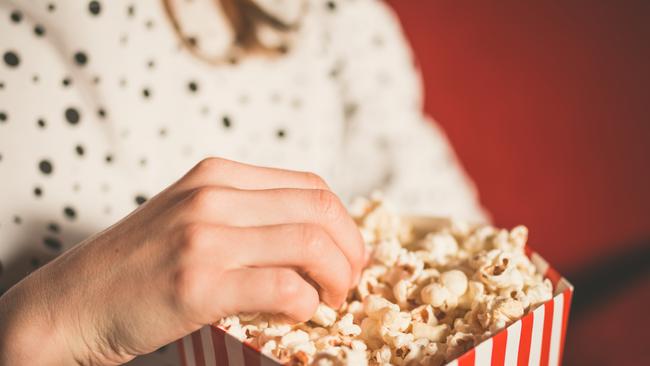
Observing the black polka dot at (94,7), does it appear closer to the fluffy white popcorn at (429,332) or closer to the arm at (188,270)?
the arm at (188,270)

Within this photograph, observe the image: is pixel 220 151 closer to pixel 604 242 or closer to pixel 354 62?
pixel 354 62

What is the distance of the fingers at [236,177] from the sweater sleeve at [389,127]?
1.73 ft

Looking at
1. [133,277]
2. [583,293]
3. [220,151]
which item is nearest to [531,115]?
[583,293]

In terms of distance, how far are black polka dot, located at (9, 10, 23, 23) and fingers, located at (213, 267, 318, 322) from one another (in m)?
0.60

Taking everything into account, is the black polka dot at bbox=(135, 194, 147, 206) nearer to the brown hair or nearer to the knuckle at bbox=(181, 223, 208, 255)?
the brown hair

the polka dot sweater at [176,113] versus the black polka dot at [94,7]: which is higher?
the black polka dot at [94,7]

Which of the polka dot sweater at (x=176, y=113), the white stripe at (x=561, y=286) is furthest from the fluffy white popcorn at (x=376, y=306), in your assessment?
the polka dot sweater at (x=176, y=113)

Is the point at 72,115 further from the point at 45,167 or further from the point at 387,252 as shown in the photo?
the point at 387,252

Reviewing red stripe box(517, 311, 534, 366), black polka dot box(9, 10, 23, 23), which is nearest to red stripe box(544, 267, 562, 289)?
red stripe box(517, 311, 534, 366)

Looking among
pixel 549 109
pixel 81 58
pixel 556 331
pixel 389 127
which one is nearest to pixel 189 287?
pixel 556 331

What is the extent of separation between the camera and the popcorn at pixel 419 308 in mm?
624

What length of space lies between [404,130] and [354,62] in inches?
7.6

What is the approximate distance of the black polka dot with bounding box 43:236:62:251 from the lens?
0.91 m

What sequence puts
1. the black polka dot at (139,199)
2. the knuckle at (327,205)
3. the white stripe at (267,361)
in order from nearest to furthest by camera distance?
1. the white stripe at (267,361)
2. the knuckle at (327,205)
3. the black polka dot at (139,199)
